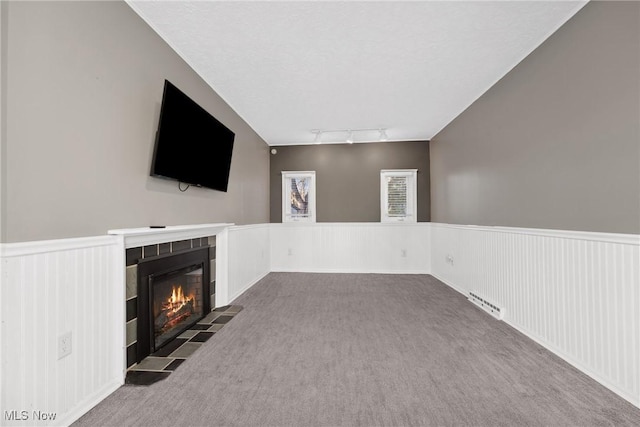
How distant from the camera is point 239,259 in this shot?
161 inches

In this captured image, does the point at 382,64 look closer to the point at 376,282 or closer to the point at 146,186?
the point at 146,186

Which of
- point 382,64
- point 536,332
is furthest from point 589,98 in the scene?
point 536,332

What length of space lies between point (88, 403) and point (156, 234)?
1051 mm

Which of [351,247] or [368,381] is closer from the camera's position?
[368,381]

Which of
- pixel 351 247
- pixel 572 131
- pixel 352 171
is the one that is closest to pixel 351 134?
pixel 352 171

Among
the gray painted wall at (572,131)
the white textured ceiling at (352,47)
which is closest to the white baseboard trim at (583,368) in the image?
the gray painted wall at (572,131)

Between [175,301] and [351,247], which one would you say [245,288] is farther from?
[351,247]

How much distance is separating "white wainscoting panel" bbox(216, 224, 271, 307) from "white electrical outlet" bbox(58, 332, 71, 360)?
1955mm

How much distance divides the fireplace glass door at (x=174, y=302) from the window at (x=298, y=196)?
3044 millimetres

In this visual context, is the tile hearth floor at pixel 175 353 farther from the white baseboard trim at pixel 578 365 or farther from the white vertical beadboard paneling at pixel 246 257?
the white baseboard trim at pixel 578 365

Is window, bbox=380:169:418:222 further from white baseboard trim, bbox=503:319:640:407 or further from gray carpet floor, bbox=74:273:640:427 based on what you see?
white baseboard trim, bbox=503:319:640:407

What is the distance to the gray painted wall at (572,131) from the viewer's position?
1739 millimetres

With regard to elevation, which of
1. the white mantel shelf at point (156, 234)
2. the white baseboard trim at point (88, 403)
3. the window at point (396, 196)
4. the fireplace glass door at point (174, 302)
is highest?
the window at point (396, 196)

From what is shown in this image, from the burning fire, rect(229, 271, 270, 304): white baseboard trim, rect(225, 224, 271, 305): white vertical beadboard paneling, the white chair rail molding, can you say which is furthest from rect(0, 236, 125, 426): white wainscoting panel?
rect(229, 271, 270, 304): white baseboard trim
